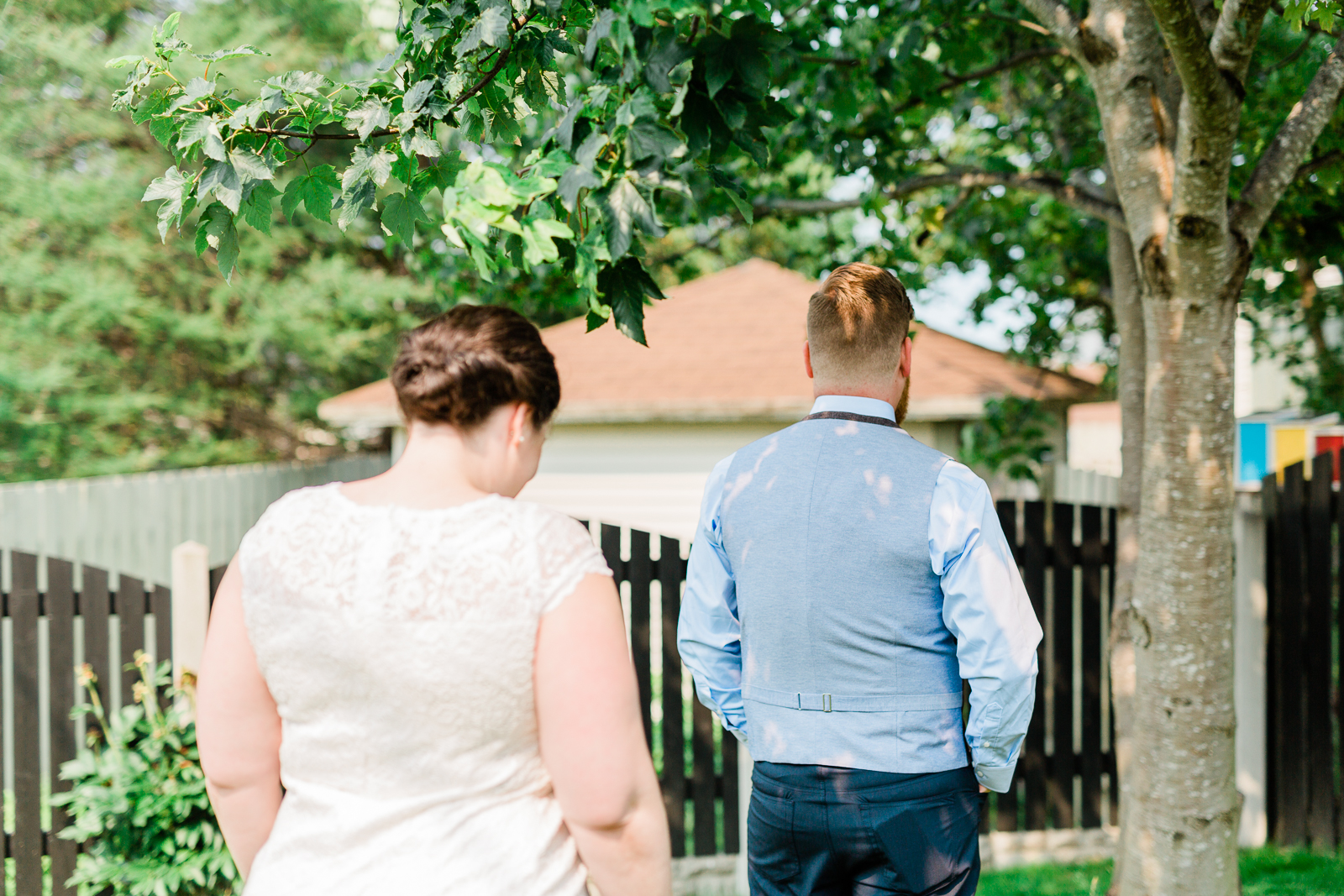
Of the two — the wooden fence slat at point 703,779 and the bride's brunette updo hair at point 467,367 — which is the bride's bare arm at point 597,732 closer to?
the bride's brunette updo hair at point 467,367

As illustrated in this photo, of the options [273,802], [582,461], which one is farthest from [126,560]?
[273,802]

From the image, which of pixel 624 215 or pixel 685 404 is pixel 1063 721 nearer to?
pixel 624 215

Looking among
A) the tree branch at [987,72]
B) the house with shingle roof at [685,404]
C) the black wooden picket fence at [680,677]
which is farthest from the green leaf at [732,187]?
the house with shingle roof at [685,404]

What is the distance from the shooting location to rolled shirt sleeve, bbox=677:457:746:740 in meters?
2.26

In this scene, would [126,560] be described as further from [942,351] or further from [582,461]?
[942,351]

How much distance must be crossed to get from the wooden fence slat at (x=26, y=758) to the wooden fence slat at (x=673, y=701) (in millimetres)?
2688

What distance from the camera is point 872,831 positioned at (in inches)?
76.9

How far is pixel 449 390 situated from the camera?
4.97 feet

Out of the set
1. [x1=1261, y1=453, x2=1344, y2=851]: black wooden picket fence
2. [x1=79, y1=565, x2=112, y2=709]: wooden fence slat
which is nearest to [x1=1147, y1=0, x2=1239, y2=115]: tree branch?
[x1=1261, y1=453, x2=1344, y2=851]: black wooden picket fence

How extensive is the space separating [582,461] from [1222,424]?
6.99 meters

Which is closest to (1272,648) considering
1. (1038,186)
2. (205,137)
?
(1038,186)

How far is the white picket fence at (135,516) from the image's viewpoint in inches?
251

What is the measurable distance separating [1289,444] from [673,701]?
23.8 ft

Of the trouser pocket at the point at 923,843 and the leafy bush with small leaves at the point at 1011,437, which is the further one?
the leafy bush with small leaves at the point at 1011,437
